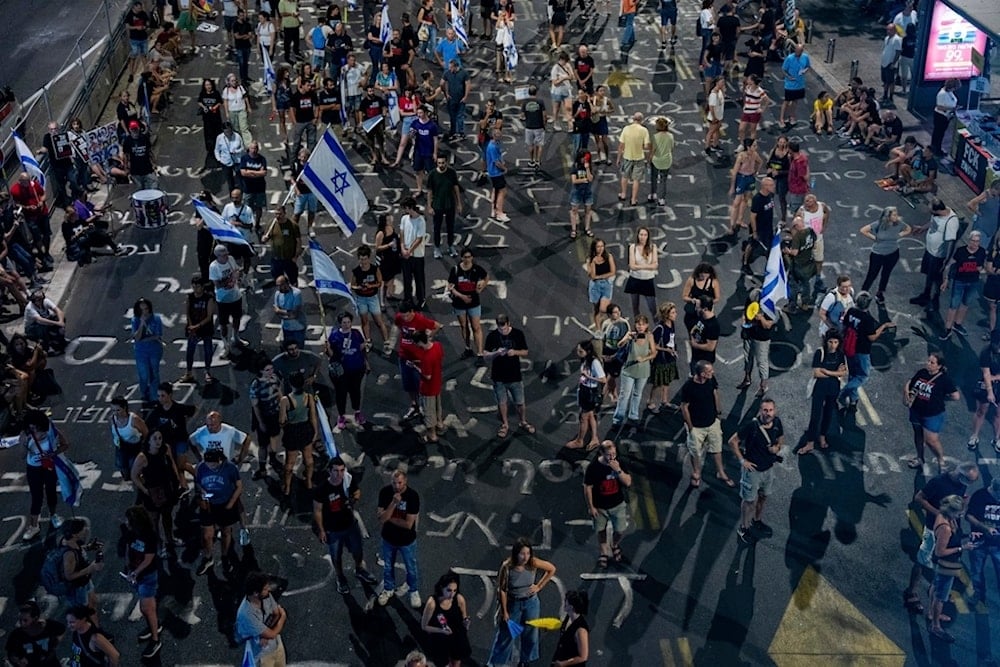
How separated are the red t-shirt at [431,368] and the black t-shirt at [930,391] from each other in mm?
6483

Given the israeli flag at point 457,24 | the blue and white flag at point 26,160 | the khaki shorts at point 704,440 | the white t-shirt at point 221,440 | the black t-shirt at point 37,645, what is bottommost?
the khaki shorts at point 704,440

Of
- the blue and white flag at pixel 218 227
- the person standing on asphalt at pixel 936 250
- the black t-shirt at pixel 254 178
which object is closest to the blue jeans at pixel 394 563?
the blue and white flag at pixel 218 227

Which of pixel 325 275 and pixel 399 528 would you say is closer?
pixel 399 528

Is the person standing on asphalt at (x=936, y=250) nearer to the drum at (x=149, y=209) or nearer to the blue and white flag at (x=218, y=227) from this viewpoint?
the blue and white flag at (x=218, y=227)

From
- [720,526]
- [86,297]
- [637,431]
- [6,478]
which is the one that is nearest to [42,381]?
[6,478]

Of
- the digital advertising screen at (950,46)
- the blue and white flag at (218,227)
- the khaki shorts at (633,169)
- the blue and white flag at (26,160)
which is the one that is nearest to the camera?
the blue and white flag at (218,227)

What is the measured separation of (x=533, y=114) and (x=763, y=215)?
20.7 feet

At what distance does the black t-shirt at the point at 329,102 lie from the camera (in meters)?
27.4

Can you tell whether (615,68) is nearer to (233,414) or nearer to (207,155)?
(207,155)

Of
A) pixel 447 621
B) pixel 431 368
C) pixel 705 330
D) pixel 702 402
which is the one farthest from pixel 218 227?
pixel 447 621

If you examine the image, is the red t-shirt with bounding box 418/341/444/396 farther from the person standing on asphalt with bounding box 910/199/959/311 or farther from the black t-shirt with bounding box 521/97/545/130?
the black t-shirt with bounding box 521/97/545/130

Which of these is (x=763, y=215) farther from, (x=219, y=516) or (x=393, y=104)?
(x=219, y=516)

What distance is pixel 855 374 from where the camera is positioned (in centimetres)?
1745

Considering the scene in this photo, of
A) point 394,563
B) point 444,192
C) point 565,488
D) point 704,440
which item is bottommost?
point 565,488
